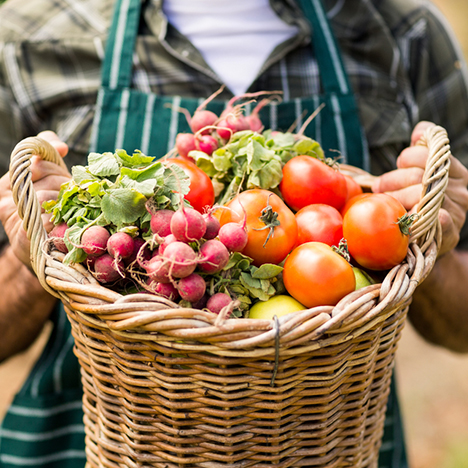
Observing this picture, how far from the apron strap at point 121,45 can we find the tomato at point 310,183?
592 millimetres

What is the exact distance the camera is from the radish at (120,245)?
2.52 feet

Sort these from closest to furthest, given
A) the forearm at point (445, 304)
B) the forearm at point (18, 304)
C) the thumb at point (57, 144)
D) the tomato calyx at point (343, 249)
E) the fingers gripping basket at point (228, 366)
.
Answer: the fingers gripping basket at point (228, 366) → the tomato calyx at point (343, 249) → the thumb at point (57, 144) → the forearm at point (18, 304) → the forearm at point (445, 304)

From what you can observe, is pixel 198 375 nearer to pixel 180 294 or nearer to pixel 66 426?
pixel 180 294

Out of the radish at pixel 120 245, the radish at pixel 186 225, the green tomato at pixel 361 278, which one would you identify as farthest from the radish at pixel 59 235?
the green tomato at pixel 361 278

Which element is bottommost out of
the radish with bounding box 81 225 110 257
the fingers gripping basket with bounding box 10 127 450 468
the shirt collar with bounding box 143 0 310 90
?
the fingers gripping basket with bounding box 10 127 450 468

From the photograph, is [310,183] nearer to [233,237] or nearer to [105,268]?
[233,237]

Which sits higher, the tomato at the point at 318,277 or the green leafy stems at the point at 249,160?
the green leafy stems at the point at 249,160

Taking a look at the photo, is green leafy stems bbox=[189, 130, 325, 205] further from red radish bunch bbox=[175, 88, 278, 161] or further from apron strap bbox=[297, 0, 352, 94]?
apron strap bbox=[297, 0, 352, 94]

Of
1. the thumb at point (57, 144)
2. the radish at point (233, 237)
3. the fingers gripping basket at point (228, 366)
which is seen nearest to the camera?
the fingers gripping basket at point (228, 366)

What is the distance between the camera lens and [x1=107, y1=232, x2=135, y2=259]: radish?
769 millimetres

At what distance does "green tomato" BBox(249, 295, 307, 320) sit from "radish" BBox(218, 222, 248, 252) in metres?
0.12

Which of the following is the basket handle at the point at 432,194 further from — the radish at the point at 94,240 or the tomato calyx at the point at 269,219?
the radish at the point at 94,240

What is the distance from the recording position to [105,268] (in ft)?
2.61

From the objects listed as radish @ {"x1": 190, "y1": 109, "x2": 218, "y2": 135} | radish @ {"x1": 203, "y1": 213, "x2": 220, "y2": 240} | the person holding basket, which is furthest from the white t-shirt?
radish @ {"x1": 203, "y1": 213, "x2": 220, "y2": 240}
